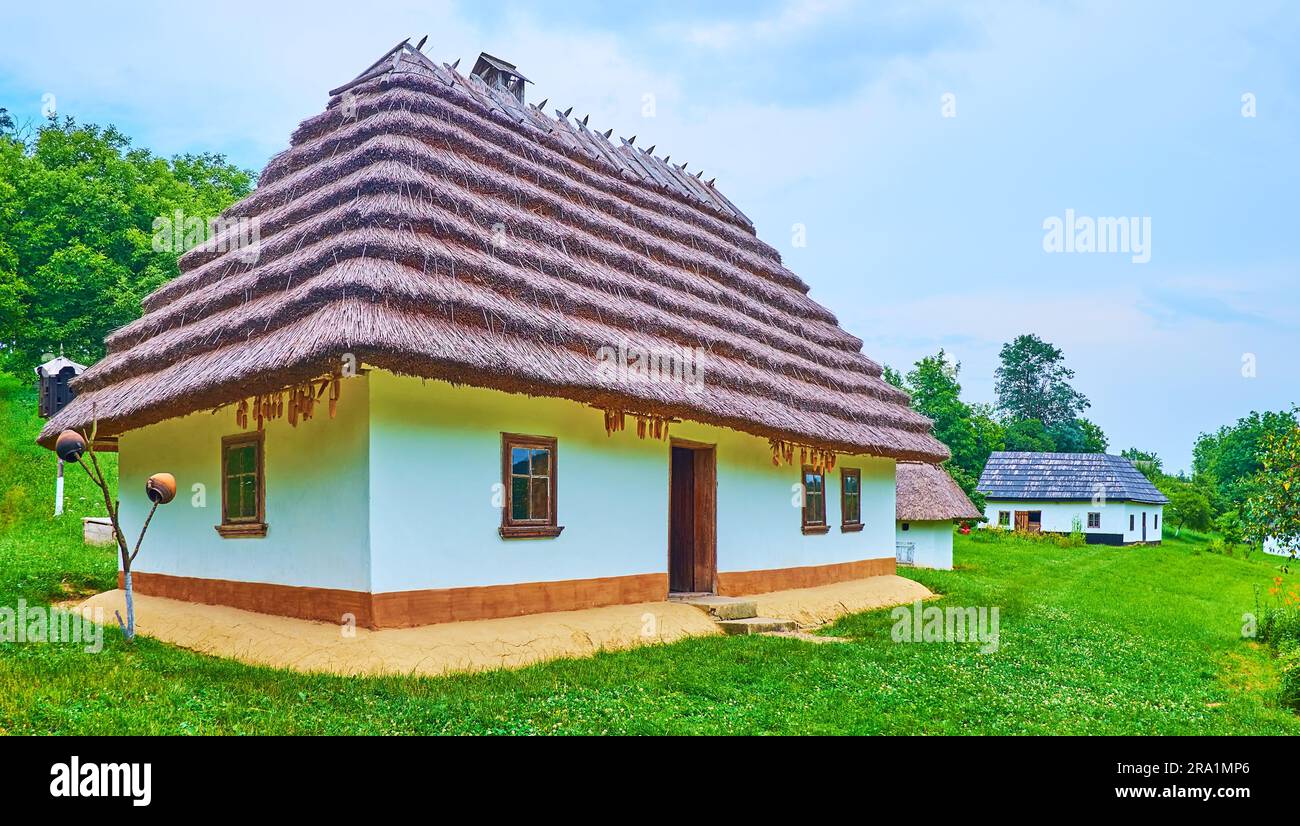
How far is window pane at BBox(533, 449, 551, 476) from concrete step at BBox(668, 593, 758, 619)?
2919 mm

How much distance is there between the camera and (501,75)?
1659 cm

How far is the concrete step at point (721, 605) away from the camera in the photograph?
11953 millimetres

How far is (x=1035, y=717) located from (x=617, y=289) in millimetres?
7184

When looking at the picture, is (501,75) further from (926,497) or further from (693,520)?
(926,497)

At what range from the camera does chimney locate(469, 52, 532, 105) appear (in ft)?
54.3

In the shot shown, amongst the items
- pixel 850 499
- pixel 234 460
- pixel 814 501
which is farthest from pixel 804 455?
pixel 234 460

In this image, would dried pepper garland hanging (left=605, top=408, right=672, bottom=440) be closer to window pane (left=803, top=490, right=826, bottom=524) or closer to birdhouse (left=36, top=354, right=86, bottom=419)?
window pane (left=803, top=490, right=826, bottom=524)

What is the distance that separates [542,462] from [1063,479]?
40058 mm

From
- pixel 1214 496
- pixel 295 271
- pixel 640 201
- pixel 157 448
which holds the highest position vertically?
pixel 640 201

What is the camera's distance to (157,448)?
1255 centimetres
